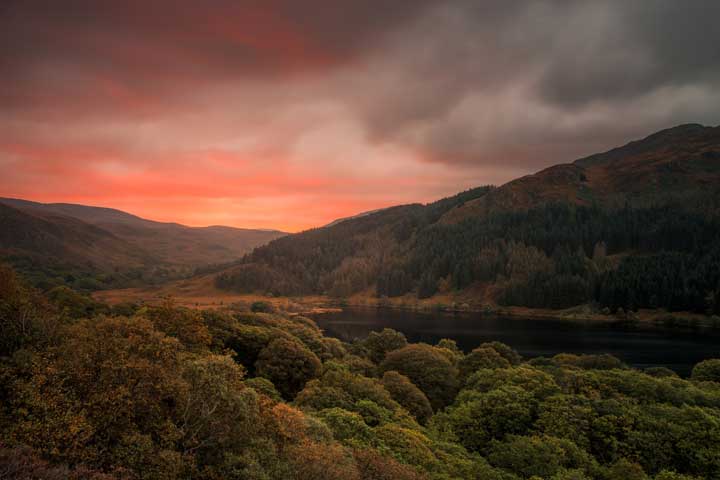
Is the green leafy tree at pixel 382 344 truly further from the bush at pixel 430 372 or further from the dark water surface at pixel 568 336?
the dark water surface at pixel 568 336

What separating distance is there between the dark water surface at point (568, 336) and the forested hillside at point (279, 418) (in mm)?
64647

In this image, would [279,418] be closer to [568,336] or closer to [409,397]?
[409,397]

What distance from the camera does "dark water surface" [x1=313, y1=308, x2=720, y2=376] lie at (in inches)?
4513

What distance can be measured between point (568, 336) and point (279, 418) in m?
144

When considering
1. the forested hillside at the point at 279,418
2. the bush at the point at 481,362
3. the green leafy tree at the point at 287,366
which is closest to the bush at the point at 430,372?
the bush at the point at 481,362

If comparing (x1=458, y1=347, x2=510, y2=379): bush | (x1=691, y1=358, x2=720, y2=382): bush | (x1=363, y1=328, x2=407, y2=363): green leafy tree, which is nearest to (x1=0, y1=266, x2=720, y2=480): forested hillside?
(x1=458, y1=347, x2=510, y2=379): bush

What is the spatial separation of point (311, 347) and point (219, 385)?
5596cm

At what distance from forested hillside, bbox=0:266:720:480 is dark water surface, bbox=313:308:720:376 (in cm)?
6465

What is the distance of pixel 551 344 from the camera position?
131250 millimetres

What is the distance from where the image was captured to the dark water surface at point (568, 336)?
115 metres

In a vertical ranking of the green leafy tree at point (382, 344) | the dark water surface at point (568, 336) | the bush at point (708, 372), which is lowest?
the dark water surface at point (568, 336)

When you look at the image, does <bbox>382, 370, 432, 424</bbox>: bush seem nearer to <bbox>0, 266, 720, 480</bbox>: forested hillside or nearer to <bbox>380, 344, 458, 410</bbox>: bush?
Result: <bbox>0, 266, 720, 480</bbox>: forested hillside

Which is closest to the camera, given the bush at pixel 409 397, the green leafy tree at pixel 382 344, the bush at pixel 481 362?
the bush at pixel 409 397

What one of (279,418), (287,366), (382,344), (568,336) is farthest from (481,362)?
(568,336)
